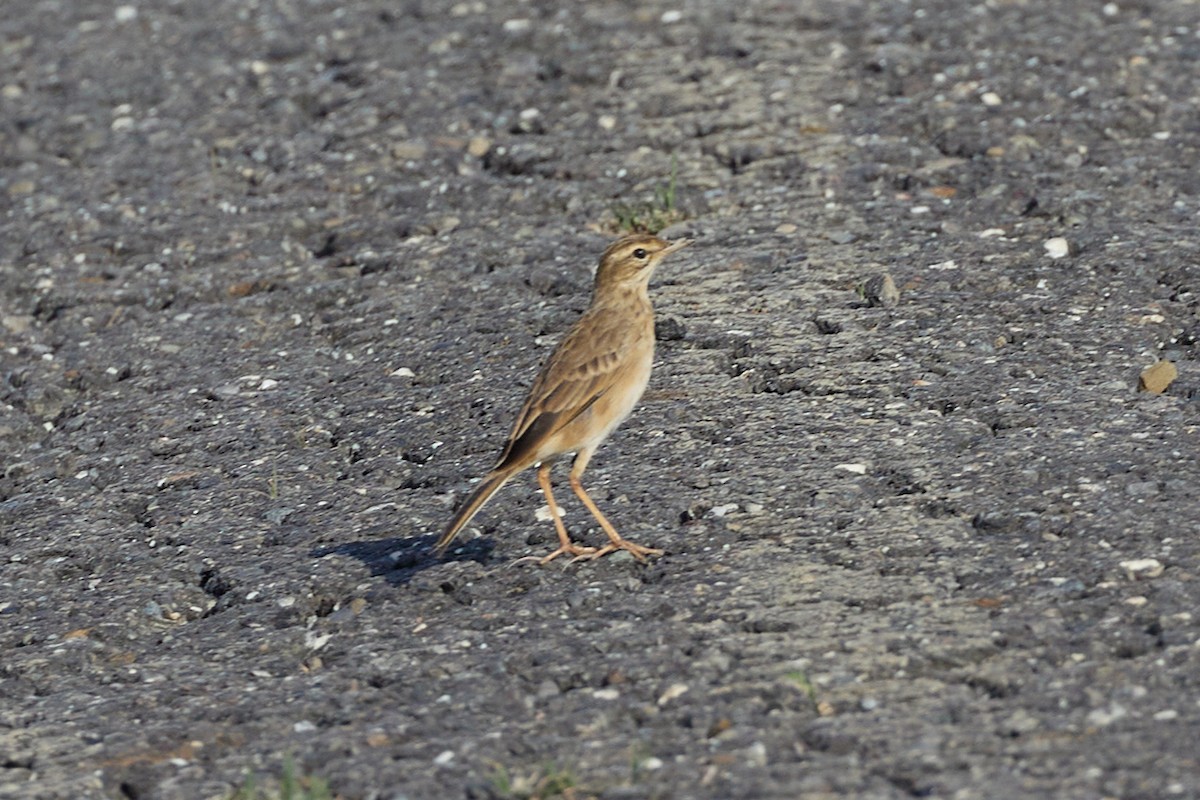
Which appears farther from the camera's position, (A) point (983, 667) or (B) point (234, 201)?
(B) point (234, 201)

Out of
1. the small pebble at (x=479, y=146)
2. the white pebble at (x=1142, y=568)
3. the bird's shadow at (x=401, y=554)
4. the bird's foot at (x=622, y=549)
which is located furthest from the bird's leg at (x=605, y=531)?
the small pebble at (x=479, y=146)

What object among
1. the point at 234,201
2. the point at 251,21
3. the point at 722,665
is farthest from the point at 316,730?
the point at 251,21

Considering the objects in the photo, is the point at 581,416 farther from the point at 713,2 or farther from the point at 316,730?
the point at 713,2

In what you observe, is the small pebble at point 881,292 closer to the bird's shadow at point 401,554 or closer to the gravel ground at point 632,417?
the gravel ground at point 632,417

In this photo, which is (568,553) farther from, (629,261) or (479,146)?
(479,146)

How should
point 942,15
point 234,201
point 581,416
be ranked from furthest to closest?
point 942,15 < point 234,201 < point 581,416

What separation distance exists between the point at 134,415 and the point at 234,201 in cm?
260

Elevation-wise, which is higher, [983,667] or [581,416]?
[581,416]

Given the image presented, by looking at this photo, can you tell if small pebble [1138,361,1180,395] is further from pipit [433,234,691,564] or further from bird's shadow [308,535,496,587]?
bird's shadow [308,535,496,587]

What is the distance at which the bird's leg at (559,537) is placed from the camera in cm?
638

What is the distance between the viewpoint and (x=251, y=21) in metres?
13.5

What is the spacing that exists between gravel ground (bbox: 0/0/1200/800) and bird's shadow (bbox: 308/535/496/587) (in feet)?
0.12

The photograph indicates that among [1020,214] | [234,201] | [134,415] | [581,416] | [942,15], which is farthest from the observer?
[942,15]

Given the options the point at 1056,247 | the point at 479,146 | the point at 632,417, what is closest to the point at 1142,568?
the point at 632,417
